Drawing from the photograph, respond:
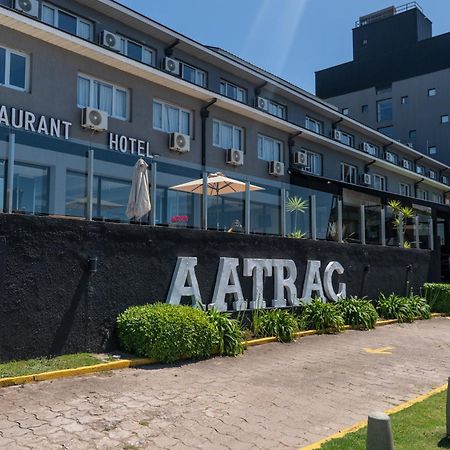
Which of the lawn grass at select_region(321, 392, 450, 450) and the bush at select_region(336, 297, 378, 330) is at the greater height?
the bush at select_region(336, 297, 378, 330)

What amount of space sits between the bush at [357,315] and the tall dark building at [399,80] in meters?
35.2

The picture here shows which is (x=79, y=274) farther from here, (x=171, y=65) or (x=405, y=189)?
(x=405, y=189)

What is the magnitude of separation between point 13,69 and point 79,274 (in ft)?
29.0

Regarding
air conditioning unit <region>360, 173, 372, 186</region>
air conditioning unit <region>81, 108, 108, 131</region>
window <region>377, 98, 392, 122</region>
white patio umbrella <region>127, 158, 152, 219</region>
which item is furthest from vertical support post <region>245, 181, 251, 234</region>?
window <region>377, 98, 392, 122</region>

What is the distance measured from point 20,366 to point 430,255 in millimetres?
17842

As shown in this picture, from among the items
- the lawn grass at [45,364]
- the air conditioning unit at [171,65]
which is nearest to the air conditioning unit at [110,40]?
the air conditioning unit at [171,65]

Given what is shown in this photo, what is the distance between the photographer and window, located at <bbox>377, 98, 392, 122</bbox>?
50.5 metres

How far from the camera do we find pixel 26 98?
48.9 feet

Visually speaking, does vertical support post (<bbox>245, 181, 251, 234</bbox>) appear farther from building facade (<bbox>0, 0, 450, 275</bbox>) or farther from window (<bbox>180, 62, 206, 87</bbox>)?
window (<bbox>180, 62, 206, 87</bbox>)

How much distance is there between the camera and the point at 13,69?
14898 mm

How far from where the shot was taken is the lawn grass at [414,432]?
498 centimetres

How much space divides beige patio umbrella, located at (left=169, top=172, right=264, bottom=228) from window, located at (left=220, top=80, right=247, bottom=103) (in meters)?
11.6

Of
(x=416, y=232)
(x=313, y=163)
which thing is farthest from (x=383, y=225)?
(x=313, y=163)

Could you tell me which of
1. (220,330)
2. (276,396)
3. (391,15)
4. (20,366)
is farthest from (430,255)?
(391,15)
